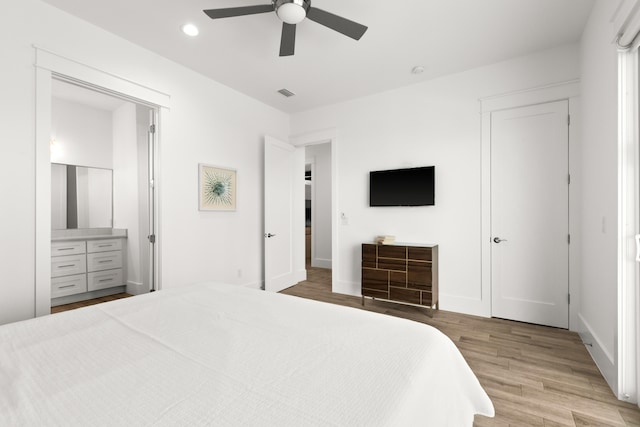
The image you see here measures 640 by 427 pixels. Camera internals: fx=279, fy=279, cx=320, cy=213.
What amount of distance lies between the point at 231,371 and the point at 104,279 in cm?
418

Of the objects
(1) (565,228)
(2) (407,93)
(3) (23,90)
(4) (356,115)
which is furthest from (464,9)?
(3) (23,90)

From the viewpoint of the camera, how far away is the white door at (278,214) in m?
3.99

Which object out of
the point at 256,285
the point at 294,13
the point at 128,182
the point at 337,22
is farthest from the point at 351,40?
the point at 128,182

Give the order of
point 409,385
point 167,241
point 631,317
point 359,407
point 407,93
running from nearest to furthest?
point 359,407
point 409,385
point 631,317
point 167,241
point 407,93

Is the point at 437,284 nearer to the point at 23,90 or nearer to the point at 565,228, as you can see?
the point at 565,228

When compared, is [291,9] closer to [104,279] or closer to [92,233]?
[104,279]

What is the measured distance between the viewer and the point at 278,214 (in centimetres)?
426

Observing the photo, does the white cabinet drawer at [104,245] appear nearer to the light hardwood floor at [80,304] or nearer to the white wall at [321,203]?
the light hardwood floor at [80,304]

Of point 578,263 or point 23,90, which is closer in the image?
point 23,90

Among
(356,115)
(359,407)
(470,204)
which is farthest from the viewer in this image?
(356,115)

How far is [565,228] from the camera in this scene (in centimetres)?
279

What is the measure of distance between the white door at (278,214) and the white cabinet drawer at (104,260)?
7.37 feet

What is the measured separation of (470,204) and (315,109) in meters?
2.65

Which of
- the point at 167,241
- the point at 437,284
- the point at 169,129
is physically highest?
the point at 169,129
